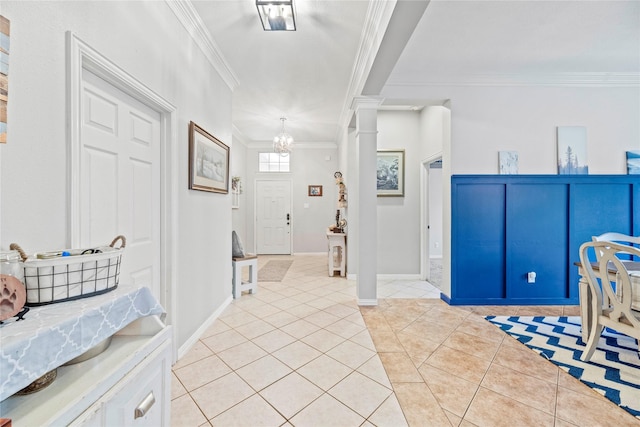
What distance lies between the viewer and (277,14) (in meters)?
1.97

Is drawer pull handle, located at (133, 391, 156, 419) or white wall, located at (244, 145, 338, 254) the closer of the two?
drawer pull handle, located at (133, 391, 156, 419)

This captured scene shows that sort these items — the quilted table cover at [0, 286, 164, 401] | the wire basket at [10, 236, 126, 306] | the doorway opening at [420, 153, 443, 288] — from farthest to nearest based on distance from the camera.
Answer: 1. the doorway opening at [420, 153, 443, 288]
2. the wire basket at [10, 236, 126, 306]
3. the quilted table cover at [0, 286, 164, 401]

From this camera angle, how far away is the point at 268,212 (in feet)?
21.2

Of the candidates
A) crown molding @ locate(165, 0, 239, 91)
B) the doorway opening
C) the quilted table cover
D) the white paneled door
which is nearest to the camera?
the quilted table cover

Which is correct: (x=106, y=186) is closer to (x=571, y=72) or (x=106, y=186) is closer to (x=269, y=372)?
(x=269, y=372)

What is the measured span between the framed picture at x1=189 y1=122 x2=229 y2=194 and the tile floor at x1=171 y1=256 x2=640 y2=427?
1363mm

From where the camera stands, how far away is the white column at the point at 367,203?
302cm

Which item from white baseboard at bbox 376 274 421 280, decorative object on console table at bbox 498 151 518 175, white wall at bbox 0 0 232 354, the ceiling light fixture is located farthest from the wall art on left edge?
white baseboard at bbox 376 274 421 280

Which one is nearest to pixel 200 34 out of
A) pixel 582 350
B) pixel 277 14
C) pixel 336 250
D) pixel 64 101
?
pixel 277 14

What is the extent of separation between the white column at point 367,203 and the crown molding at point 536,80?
534 mm

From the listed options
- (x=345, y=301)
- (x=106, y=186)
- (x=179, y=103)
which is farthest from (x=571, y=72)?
(x=106, y=186)

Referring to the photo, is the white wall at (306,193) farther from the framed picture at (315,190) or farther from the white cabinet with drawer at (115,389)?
the white cabinet with drawer at (115,389)

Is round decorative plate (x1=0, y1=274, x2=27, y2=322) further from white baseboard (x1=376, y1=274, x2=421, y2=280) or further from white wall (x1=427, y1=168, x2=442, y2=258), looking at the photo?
white wall (x1=427, y1=168, x2=442, y2=258)

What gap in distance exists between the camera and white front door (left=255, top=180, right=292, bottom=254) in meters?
6.43
